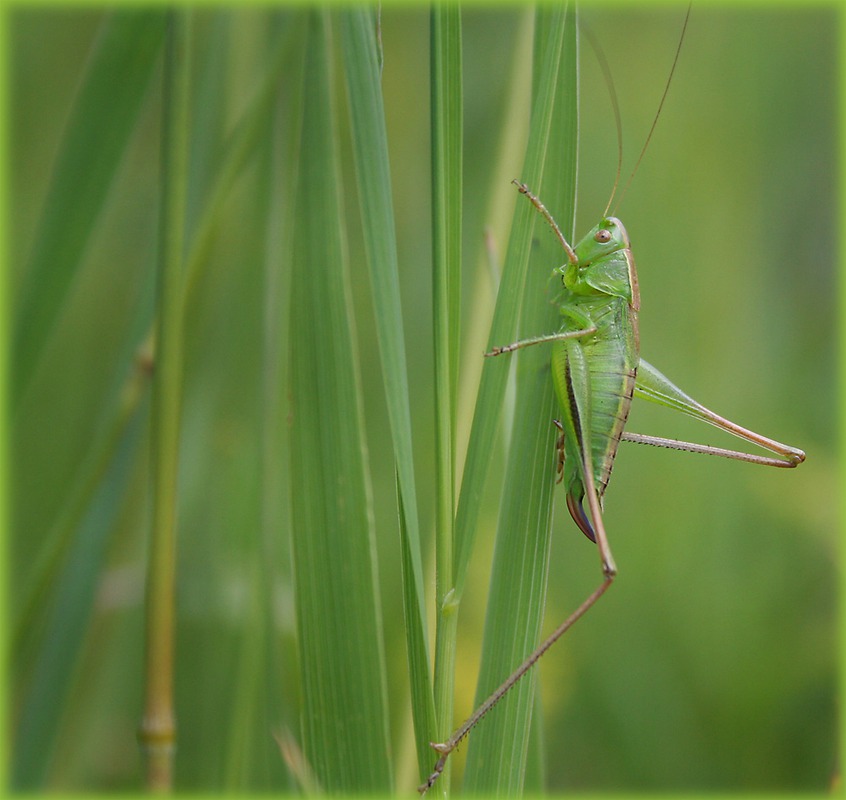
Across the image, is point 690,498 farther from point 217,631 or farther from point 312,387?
point 312,387

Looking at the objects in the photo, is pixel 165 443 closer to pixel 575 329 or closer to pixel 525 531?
pixel 525 531

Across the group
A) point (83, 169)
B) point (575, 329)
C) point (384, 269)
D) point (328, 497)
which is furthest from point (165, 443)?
point (575, 329)

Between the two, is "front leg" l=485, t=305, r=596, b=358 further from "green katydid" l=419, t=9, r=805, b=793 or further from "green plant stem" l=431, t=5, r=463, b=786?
"green plant stem" l=431, t=5, r=463, b=786

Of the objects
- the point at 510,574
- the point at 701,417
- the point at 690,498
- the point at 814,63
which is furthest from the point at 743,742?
the point at 814,63

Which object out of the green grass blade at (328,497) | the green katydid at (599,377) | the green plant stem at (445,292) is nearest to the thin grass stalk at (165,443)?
the green grass blade at (328,497)

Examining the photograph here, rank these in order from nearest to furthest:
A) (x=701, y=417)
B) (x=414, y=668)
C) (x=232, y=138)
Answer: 1. (x=414, y=668)
2. (x=232, y=138)
3. (x=701, y=417)

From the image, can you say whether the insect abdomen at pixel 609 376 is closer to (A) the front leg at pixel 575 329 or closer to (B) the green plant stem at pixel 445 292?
(A) the front leg at pixel 575 329
